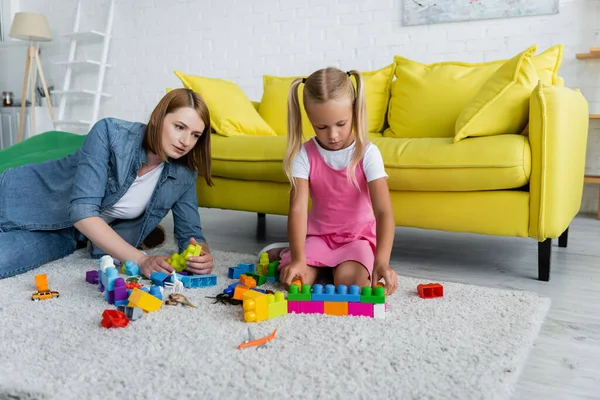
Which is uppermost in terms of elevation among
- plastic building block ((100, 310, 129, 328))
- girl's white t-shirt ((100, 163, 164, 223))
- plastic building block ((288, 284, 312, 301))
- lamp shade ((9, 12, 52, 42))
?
lamp shade ((9, 12, 52, 42))

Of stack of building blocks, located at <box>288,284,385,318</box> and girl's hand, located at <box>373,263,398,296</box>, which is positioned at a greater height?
girl's hand, located at <box>373,263,398,296</box>

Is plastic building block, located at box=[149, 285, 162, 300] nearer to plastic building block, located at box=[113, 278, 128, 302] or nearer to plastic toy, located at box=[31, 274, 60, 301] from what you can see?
plastic building block, located at box=[113, 278, 128, 302]

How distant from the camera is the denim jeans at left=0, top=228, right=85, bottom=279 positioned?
1656mm

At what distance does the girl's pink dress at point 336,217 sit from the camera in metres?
1.57

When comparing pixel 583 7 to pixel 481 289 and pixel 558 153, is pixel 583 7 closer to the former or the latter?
pixel 558 153

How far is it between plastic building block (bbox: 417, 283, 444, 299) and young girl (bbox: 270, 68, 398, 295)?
5.6 inches

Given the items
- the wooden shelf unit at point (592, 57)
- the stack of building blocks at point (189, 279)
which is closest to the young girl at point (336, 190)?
the stack of building blocks at point (189, 279)

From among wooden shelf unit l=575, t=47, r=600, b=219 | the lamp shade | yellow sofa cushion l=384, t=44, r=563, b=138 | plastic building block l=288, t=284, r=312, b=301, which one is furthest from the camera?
the lamp shade

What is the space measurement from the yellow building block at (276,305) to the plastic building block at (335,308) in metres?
0.10

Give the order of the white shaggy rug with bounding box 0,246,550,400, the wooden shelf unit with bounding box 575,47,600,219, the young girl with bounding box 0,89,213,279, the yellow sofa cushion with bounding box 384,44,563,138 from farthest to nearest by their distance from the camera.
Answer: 1. the wooden shelf unit with bounding box 575,47,600,219
2. the yellow sofa cushion with bounding box 384,44,563,138
3. the young girl with bounding box 0,89,213,279
4. the white shaggy rug with bounding box 0,246,550,400

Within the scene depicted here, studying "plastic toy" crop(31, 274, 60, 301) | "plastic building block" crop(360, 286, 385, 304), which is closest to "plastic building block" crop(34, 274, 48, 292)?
"plastic toy" crop(31, 274, 60, 301)

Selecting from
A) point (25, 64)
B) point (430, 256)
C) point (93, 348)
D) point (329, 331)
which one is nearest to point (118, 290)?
point (93, 348)

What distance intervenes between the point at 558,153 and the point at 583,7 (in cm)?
182

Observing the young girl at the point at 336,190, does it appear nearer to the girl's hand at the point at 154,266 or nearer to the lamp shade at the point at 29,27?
the girl's hand at the point at 154,266
